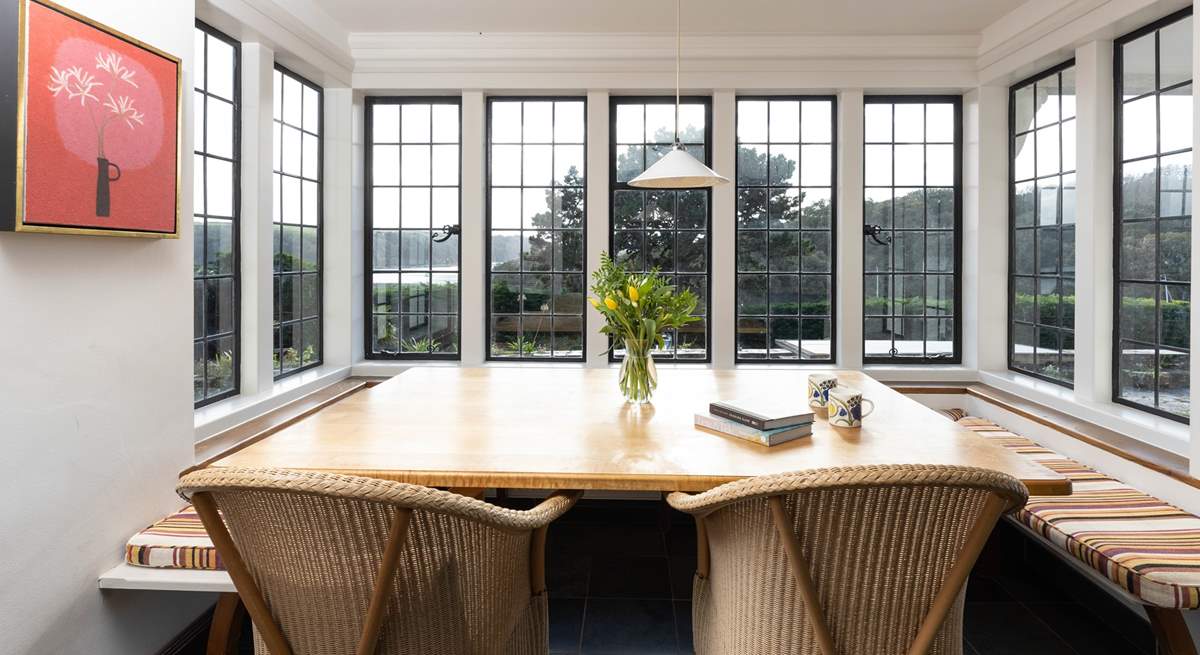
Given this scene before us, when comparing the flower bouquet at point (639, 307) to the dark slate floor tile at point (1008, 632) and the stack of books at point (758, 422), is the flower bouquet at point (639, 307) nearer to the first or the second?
the stack of books at point (758, 422)

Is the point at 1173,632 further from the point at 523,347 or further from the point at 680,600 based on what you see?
the point at 523,347

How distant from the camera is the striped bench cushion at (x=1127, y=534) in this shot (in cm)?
193

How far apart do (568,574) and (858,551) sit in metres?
2.07

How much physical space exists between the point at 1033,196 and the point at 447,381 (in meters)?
3.29

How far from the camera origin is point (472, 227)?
165 inches

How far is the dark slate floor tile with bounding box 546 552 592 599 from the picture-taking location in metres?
2.96

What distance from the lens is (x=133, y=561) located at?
83.4 inches

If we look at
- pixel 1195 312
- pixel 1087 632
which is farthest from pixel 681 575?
pixel 1195 312

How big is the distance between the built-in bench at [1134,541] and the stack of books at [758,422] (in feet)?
2.00

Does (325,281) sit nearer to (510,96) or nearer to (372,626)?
(510,96)

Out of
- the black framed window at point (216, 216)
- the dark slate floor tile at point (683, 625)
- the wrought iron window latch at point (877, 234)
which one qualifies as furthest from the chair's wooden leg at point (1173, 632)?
the black framed window at point (216, 216)

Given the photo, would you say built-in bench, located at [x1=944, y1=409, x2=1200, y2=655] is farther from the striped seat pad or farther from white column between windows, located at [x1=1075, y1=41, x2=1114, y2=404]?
the striped seat pad

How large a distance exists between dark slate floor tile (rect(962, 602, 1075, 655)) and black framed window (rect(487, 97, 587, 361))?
250cm

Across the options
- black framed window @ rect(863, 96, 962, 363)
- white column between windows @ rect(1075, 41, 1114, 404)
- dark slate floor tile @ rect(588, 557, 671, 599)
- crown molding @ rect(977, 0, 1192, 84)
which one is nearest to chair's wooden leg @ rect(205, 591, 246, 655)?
dark slate floor tile @ rect(588, 557, 671, 599)
